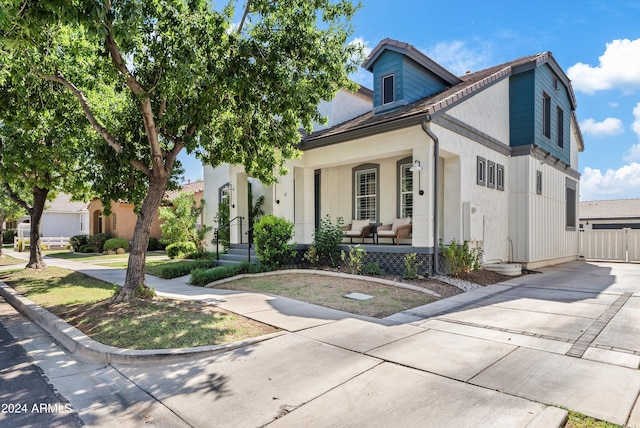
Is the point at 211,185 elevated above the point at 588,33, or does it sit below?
below

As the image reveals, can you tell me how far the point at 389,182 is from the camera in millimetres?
12328

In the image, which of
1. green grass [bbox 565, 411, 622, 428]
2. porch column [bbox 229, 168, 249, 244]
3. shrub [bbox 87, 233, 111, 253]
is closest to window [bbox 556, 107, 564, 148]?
porch column [bbox 229, 168, 249, 244]

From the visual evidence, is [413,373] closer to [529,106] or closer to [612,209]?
[529,106]

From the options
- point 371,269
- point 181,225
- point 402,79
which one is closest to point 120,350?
point 371,269

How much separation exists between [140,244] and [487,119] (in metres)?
10.8

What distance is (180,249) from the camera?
1620 cm

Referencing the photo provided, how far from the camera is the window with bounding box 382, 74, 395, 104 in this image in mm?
12492

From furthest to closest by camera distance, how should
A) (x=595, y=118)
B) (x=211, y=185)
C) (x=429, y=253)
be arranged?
(x=595, y=118), (x=211, y=185), (x=429, y=253)

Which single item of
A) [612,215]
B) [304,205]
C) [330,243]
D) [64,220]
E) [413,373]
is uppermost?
[304,205]

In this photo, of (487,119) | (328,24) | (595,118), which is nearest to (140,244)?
(328,24)

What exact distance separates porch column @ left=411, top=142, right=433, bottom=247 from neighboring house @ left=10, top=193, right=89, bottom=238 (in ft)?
105

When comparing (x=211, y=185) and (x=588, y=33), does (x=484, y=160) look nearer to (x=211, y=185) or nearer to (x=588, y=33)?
(x=588, y=33)

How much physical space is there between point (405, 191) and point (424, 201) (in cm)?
225

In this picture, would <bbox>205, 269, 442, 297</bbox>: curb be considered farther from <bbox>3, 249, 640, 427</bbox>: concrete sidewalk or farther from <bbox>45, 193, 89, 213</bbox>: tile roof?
<bbox>45, 193, 89, 213</bbox>: tile roof
